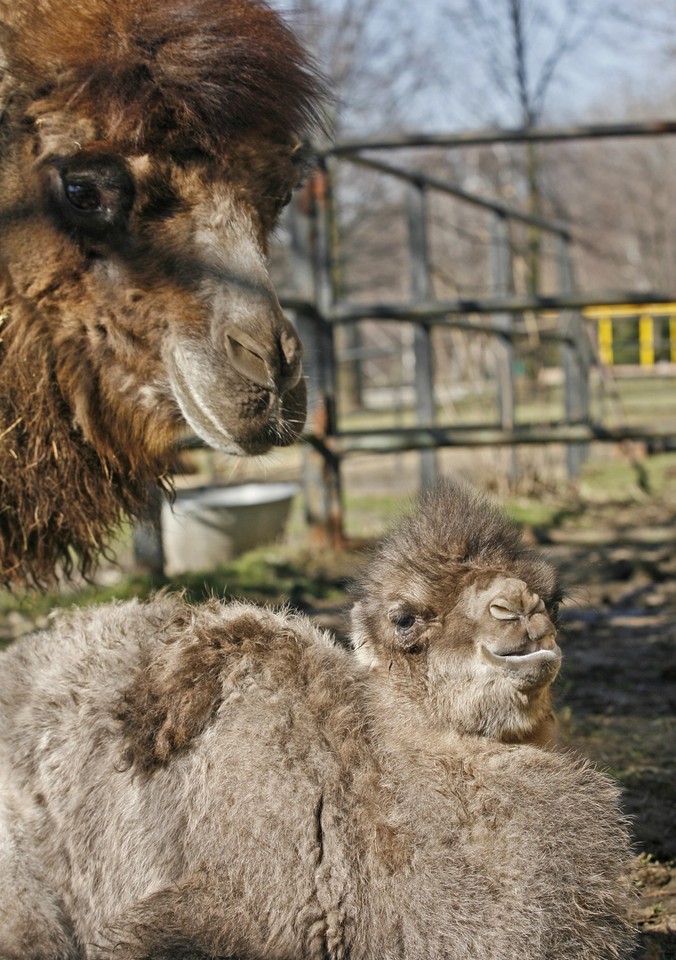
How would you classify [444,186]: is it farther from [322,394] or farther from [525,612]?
[525,612]

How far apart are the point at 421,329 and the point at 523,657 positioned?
22.1 ft

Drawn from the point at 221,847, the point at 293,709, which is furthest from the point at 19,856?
the point at 293,709

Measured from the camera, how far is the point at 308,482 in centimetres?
765

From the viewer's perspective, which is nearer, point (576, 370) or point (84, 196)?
point (84, 196)

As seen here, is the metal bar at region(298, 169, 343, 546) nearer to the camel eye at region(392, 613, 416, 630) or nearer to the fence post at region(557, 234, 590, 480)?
the camel eye at region(392, 613, 416, 630)

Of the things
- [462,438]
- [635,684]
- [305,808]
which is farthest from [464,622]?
[462,438]

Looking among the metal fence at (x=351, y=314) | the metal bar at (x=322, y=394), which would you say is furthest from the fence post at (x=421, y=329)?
the metal bar at (x=322, y=394)

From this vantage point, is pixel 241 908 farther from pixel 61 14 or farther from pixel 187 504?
pixel 187 504

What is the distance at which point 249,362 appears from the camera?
9.50 feet

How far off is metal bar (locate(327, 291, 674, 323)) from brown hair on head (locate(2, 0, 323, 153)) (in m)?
4.35

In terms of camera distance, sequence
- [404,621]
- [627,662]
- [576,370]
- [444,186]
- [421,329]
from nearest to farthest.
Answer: [404,621], [627,662], [421,329], [444,186], [576,370]

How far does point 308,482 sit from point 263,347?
4.76m

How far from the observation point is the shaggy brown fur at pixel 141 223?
289 centimetres

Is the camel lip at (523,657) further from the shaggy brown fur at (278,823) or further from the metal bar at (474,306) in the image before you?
the metal bar at (474,306)
